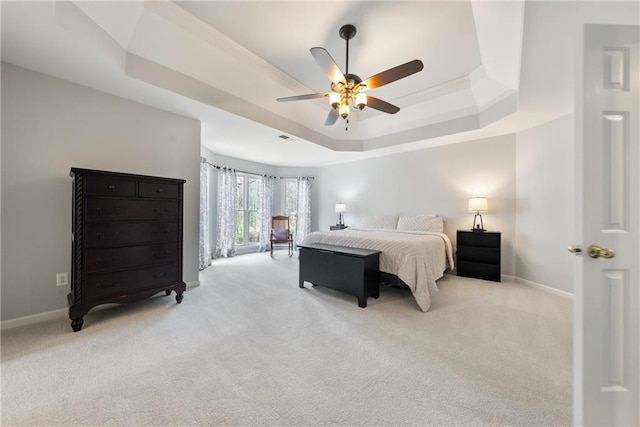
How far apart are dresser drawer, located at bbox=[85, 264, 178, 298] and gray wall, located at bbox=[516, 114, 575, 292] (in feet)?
16.1

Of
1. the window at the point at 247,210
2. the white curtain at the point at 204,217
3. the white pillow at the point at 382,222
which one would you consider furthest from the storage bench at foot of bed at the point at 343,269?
the window at the point at 247,210

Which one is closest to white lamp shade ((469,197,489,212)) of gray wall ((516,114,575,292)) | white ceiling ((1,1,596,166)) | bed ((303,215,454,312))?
gray wall ((516,114,575,292))

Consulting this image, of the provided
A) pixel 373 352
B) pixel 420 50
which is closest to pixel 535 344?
pixel 373 352

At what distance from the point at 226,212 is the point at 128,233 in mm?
3224

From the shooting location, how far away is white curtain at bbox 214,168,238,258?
5574 mm

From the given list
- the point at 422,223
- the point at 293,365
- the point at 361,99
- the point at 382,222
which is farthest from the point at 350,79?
the point at 382,222

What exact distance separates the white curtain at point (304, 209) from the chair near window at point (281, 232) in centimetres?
43

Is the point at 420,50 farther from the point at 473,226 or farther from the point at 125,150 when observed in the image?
the point at 125,150

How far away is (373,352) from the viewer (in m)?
1.88

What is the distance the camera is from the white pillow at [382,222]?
4.98 meters

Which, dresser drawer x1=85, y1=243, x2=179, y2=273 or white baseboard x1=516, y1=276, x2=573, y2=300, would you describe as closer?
dresser drawer x1=85, y1=243, x2=179, y2=273

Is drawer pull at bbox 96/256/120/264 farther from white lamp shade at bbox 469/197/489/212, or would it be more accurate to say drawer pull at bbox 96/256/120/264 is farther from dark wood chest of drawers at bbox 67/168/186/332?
white lamp shade at bbox 469/197/489/212

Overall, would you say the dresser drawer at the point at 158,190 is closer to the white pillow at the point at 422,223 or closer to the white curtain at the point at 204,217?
the white curtain at the point at 204,217

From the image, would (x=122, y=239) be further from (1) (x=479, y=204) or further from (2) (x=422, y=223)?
(1) (x=479, y=204)
